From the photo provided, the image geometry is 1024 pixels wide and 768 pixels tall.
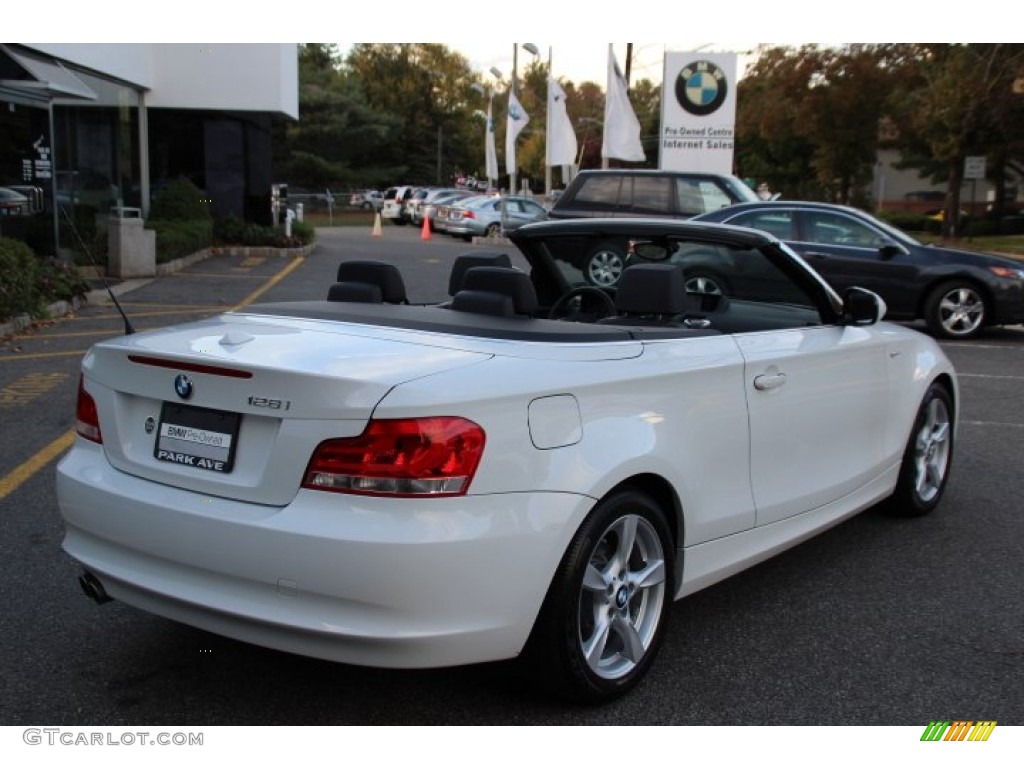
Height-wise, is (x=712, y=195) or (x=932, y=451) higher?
(x=712, y=195)

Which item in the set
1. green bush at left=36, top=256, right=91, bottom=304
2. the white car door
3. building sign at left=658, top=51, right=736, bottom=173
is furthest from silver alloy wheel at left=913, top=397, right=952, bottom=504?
building sign at left=658, top=51, right=736, bottom=173

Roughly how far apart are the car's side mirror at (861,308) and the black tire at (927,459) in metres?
0.77

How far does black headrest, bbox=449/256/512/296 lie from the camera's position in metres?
4.68

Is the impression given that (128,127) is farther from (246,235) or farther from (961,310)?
(961,310)

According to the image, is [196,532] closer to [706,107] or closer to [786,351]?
[786,351]

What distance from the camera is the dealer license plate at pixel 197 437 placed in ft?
10.4

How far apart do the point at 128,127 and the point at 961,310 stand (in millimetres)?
16913

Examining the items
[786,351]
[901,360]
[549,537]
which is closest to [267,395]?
[549,537]

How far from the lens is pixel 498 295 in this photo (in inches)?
160

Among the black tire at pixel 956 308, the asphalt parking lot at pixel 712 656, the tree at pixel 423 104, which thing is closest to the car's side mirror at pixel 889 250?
the black tire at pixel 956 308

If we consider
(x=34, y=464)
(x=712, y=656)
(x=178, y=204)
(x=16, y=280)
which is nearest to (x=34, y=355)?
(x=16, y=280)

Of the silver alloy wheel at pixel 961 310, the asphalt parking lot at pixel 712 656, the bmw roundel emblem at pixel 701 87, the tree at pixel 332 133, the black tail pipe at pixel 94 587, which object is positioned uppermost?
the tree at pixel 332 133

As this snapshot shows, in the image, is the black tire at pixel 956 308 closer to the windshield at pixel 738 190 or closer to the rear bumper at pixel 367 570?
the windshield at pixel 738 190

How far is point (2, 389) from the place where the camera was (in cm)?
840
